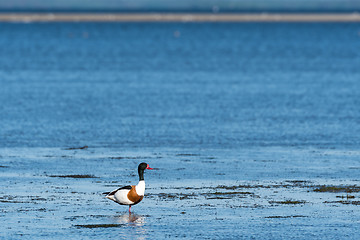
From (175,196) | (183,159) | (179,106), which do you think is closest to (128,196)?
(175,196)

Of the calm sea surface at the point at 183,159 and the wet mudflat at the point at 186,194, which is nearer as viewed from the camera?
the wet mudflat at the point at 186,194

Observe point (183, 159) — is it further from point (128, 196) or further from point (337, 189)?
point (128, 196)

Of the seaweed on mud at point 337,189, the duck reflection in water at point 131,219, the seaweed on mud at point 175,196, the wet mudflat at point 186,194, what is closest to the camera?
the wet mudflat at point 186,194

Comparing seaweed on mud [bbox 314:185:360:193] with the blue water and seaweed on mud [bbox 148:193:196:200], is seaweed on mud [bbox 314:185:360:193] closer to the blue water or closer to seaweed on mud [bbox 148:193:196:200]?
seaweed on mud [bbox 148:193:196:200]

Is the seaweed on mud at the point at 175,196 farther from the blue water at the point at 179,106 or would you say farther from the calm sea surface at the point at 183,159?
the blue water at the point at 179,106

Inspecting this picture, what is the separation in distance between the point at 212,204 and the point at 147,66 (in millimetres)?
48573

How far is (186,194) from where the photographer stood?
17844 millimetres

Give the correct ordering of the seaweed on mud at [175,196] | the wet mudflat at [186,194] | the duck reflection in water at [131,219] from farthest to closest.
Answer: the seaweed on mud at [175,196] → the duck reflection in water at [131,219] → the wet mudflat at [186,194]

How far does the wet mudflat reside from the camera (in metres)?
15.0

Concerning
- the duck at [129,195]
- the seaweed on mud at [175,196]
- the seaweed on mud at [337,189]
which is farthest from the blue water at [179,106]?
the duck at [129,195]

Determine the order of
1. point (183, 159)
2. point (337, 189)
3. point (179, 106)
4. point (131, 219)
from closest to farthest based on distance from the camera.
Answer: point (131, 219) → point (337, 189) → point (183, 159) → point (179, 106)

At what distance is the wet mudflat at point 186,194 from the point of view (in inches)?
591

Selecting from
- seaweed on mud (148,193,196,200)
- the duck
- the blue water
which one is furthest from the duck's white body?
the blue water

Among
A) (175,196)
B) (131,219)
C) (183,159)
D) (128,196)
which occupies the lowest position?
(131,219)
